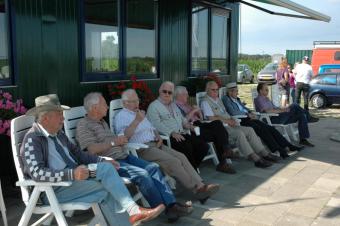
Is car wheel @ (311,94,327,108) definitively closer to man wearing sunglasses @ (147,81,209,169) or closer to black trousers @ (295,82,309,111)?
black trousers @ (295,82,309,111)

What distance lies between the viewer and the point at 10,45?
4.34 metres

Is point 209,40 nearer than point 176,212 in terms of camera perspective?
No

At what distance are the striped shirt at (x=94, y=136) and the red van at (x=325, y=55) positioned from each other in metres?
17.0

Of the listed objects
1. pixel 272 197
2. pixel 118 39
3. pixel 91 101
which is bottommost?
pixel 272 197

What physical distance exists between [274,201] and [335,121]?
23.5ft

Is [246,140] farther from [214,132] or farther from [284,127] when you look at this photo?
[284,127]

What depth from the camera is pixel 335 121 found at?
35.5ft

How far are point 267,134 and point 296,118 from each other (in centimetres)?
129

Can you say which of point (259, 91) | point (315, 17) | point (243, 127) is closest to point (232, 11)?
point (315, 17)

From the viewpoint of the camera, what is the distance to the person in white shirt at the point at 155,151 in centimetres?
414

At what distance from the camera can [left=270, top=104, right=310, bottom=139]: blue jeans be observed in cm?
719

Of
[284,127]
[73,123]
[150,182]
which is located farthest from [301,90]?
[150,182]

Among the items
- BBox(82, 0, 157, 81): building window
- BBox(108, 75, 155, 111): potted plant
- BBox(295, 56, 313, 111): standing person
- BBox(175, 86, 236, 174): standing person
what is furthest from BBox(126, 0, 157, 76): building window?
BBox(295, 56, 313, 111): standing person

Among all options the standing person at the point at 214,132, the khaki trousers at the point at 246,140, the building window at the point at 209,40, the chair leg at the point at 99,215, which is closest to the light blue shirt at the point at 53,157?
the chair leg at the point at 99,215
